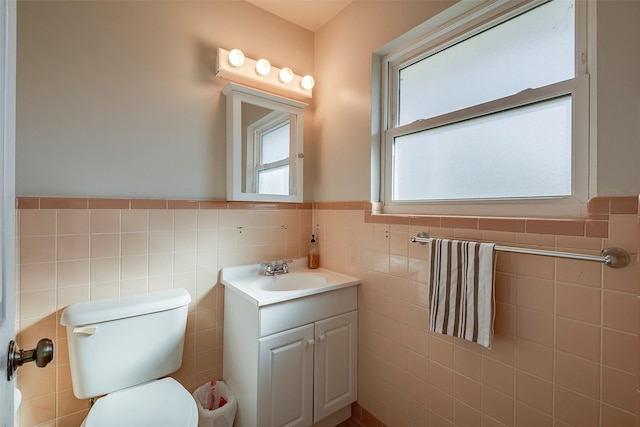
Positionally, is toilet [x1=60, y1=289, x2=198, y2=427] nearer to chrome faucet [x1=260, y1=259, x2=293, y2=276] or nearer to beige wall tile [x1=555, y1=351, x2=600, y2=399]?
chrome faucet [x1=260, y1=259, x2=293, y2=276]

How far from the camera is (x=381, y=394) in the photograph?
5.03ft

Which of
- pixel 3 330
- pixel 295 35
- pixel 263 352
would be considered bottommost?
pixel 263 352

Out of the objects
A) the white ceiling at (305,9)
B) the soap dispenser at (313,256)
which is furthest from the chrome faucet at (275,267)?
the white ceiling at (305,9)

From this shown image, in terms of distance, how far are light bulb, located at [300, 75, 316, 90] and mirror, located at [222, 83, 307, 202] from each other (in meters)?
0.13

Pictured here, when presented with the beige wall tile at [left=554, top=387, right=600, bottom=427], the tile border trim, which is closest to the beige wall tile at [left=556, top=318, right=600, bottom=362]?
the beige wall tile at [left=554, top=387, right=600, bottom=427]

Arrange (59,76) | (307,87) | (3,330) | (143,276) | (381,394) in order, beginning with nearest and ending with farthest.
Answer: (3,330) → (59,76) → (143,276) → (381,394) → (307,87)

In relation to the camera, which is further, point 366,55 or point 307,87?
point 307,87

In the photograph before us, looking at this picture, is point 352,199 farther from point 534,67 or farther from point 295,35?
point 295,35

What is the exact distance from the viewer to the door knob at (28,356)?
21.7 inches

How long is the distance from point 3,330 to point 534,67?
175cm

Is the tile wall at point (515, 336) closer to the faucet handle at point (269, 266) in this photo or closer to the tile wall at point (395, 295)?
the tile wall at point (395, 295)

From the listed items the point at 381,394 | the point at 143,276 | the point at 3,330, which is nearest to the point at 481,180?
the point at 381,394

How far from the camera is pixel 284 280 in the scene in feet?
5.79

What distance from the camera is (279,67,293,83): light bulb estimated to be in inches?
71.2
